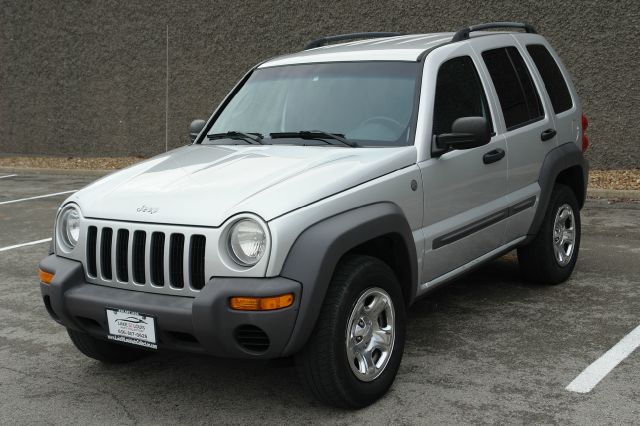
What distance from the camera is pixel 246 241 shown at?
3.87m

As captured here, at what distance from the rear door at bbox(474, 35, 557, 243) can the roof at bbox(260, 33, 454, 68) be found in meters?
0.38

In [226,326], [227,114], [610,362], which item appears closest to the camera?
[226,326]

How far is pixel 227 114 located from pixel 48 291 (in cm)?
180

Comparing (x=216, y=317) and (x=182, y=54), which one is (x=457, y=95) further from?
(x=182, y=54)

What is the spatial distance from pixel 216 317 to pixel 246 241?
1.21 feet

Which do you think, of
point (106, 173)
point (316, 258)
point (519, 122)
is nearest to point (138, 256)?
point (316, 258)

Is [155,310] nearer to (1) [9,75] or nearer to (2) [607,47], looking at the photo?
(2) [607,47]

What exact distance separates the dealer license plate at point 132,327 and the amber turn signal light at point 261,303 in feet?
1.40

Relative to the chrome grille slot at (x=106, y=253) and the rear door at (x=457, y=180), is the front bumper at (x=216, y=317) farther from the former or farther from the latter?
the rear door at (x=457, y=180)

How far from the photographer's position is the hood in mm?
3943

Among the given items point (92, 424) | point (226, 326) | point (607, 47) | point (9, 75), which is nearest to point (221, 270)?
→ point (226, 326)

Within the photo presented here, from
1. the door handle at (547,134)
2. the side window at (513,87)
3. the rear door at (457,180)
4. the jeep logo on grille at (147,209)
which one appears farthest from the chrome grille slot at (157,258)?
the door handle at (547,134)

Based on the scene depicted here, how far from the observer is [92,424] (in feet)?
13.5

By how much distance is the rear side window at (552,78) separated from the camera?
6191 millimetres
